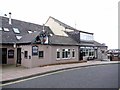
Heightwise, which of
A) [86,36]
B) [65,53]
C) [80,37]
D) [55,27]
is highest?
[55,27]

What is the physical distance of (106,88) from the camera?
33.7 ft

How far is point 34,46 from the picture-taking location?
2391 cm

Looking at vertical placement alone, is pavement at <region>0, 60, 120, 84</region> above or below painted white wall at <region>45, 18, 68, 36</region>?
below

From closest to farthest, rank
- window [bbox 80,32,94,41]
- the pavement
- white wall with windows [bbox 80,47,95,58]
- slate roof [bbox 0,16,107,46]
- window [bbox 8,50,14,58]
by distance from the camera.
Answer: the pavement, slate roof [bbox 0,16,107,46], window [bbox 8,50,14,58], white wall with windows [bbox 80,47,95,58], window [bbox 80,32,94,41]

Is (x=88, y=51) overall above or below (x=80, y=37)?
below

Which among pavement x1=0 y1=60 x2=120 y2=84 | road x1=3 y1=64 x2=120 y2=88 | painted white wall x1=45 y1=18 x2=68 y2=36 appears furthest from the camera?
painted white wall x1=45 y1=18 x2=68 y2=36

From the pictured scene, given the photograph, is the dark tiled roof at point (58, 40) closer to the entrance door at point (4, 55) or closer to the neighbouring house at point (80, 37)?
the neighbouring house at point (80, 37)

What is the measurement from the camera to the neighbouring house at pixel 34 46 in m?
24.2

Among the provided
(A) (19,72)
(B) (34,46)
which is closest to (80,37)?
(B) (34,46)

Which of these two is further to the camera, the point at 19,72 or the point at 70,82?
the point at 19,72

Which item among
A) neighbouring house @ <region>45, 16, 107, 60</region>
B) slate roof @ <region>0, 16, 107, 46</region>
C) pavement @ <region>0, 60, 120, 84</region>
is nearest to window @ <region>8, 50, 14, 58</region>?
slate roof @ <region>0, 16, 107, 46</region>

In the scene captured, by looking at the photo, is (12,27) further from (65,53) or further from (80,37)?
(80,37)

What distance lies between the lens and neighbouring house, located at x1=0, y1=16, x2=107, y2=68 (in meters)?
24.2

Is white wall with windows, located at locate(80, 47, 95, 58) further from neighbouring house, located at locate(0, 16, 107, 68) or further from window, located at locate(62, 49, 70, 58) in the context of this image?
window, located at locate(62, 49, 70, 58)
